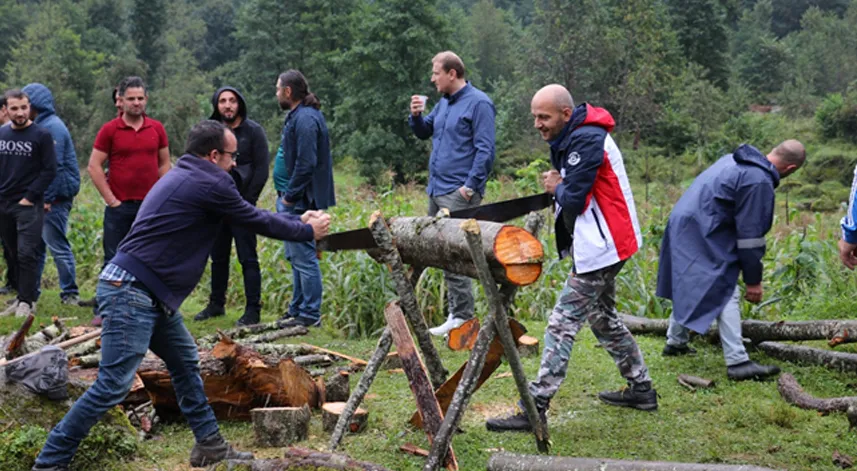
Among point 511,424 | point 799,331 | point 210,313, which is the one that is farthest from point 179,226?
point 799,331

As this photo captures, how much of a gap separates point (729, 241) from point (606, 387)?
1376 mm

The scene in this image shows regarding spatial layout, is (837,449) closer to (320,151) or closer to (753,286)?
(753,286)

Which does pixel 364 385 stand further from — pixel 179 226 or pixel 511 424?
pixel 179 226

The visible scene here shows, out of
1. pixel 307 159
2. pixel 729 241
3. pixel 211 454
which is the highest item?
pixel 307 159

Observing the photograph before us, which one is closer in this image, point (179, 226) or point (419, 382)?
point (179, 226)

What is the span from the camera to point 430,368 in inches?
203

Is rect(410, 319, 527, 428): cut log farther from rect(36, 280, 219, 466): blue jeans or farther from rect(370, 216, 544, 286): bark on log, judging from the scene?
rect(36, 280, 219, 466): blue jeans

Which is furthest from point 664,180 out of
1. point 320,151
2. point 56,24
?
point 56,24

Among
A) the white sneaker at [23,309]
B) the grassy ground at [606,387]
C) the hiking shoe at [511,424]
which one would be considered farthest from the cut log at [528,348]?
the white sneaker at [23,309]

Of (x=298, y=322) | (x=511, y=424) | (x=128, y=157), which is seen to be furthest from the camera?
(x=298, y=322)

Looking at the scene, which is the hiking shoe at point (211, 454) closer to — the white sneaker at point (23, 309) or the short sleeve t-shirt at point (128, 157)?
the short sleeve t-shirt at point (128, 157)

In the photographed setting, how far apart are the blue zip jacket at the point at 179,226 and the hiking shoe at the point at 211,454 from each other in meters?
0.79

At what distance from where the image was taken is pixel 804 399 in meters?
5.52

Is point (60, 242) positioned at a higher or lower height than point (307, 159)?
lower
